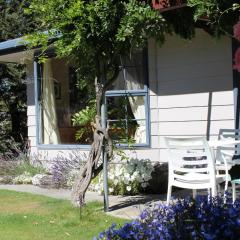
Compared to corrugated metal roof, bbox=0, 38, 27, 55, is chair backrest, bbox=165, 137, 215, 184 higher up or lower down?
lower down

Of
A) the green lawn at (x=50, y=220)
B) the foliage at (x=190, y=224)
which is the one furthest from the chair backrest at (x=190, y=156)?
the foliage at (x=190, y=224)

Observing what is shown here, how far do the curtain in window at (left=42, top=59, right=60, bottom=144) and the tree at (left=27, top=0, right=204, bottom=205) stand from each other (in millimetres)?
4480

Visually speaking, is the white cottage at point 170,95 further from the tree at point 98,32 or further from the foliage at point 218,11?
the foliage at point 218,11

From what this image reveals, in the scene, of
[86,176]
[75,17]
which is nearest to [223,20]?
[75,17]

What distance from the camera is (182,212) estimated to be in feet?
13.6

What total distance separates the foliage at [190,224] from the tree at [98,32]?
3.03 m

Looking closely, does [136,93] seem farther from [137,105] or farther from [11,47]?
[11,47]

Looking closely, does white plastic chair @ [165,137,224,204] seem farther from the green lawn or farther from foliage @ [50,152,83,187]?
foliage @ [50,152,83,187]

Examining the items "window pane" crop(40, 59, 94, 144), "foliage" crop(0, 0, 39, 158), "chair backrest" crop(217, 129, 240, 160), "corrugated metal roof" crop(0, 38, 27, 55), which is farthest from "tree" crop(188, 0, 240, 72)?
"foliage" crop(0, 0, 39, 158)

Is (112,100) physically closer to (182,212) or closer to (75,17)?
(75,17)

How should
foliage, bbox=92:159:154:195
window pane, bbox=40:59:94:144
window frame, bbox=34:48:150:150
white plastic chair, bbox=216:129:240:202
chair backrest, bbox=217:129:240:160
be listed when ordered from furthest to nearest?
window pane, bbox=40:59:94:144 → window frame, bbox=34:48:150:150 → foliage, bbox=92:159:154:195 → chair backrest, bbox=217:129:240:160 → white plastic chair, bbox=216:129:240:202

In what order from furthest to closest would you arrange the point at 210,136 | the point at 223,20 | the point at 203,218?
the point at 210,136, the point at 223,20, the point at 203,218

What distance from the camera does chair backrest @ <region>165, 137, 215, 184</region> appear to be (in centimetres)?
660

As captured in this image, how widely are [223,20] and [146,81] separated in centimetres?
349
